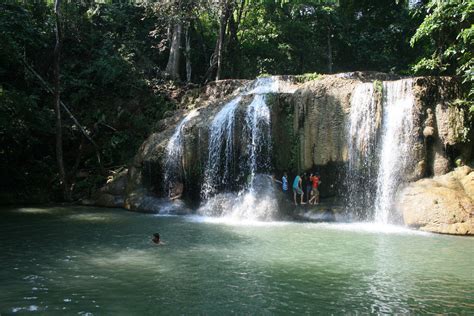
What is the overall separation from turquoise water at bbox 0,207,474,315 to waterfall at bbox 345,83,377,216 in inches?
97.3

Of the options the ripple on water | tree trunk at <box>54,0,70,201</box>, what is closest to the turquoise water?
the ripple on water

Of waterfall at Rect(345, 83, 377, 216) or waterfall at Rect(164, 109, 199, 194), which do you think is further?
waterfall at Rect(164, 109, 199, 194)

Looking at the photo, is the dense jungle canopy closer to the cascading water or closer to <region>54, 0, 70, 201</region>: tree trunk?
<region>54, 0, 70, 201</region>: tree trunk

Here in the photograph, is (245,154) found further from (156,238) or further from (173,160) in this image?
(156,238)

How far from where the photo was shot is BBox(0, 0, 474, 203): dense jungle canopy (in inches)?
722

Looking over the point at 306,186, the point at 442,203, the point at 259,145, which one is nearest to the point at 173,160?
the point at 259,145

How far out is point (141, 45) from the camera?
27.7m

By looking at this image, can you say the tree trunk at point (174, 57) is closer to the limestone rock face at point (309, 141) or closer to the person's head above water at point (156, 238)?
the limestone rock face at point (309, 141)

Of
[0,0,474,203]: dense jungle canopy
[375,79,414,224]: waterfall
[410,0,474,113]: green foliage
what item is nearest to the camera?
[410,0,474,113]: green foliage

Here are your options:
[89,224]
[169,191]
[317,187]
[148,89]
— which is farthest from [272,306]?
[148,89]

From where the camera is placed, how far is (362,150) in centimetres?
1581

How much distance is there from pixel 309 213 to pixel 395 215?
2.84m

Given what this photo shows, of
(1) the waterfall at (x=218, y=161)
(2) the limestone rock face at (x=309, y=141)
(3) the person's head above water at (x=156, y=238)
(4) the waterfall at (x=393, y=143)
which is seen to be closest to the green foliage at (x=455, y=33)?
(2) the limestone rock face at (x=309, y=141)

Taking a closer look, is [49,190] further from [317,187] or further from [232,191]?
[317,187]
